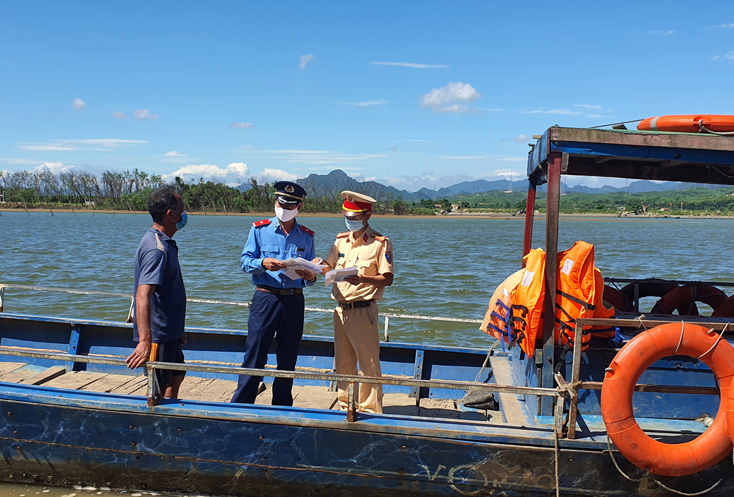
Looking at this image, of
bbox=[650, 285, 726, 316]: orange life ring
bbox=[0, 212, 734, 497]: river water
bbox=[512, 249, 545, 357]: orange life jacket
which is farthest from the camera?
bbox=[0, 212, 734, 497]: river water

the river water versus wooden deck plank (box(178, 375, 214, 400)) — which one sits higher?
wooden deck plank (box(178, 375, 214, 400))

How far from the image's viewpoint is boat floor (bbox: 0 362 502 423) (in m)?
5.06

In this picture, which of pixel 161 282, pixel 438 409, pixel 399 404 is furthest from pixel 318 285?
pixel 161 282

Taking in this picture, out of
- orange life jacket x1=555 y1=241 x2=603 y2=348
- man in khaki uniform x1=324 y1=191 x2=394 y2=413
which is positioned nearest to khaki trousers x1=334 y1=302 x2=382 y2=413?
man in khaki uniform x1=324 y1=191 x2=394 y2=413

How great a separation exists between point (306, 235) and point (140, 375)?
2.71 m

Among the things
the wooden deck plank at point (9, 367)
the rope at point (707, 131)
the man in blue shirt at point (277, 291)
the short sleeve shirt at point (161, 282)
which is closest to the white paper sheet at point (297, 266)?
the man in blue shirt at point (277, 291)

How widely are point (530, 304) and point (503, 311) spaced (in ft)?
1.03

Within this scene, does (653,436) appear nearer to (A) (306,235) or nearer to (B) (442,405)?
(B) (442,405)

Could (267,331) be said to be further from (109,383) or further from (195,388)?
(109,383)

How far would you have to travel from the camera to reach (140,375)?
5793 millimetres

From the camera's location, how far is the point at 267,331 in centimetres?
429

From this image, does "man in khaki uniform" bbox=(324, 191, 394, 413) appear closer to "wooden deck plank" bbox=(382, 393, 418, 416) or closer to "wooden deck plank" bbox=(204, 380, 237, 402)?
"wooden deck plank" bbox=(382, 393, 418, 416)

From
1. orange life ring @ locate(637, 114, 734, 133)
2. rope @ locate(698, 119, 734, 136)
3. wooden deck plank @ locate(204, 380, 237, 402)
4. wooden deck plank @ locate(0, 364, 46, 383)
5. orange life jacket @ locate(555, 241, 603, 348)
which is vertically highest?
orange life ring @ locate(637, 114, 734, 133)

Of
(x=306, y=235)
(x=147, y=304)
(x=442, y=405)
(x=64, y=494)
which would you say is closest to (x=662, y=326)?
(x=442, y=405)
